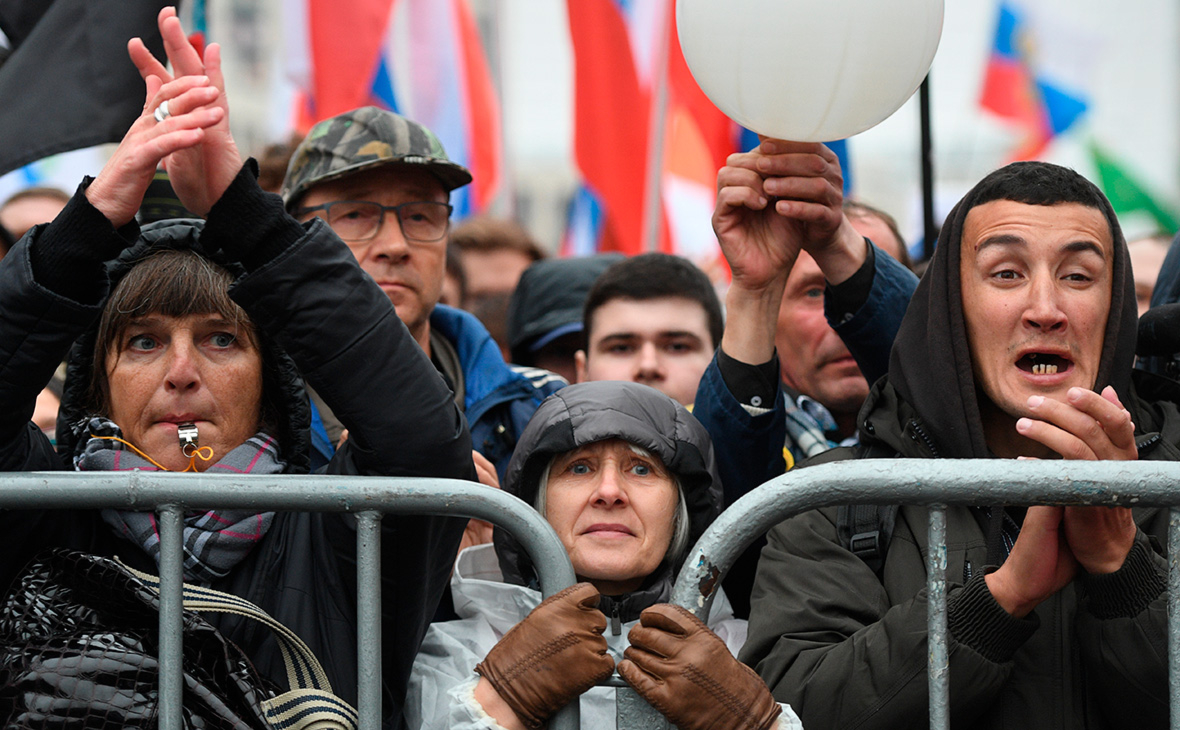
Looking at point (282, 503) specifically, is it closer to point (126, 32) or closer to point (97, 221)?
point (97, 221)

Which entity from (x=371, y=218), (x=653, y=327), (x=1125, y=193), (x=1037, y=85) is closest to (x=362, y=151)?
(x=371, y=218)

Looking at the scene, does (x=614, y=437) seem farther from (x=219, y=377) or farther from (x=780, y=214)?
(x=219, y=377)

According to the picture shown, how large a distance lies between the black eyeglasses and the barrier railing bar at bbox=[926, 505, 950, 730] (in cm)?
212

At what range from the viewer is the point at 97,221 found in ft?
7.45

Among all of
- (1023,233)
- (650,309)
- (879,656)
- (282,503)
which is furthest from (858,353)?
(282,503)

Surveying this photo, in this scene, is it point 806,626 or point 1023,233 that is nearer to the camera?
point 806,626

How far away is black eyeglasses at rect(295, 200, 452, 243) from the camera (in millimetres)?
3699

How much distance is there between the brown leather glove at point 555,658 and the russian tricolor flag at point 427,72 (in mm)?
5790

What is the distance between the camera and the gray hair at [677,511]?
2.88 metres

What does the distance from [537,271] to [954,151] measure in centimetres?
4120

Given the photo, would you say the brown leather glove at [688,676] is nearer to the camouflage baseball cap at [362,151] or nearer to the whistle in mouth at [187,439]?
the whistle in mouth at [187,439]

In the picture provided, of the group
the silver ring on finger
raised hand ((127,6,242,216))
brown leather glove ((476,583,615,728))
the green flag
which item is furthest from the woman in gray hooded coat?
the green flag

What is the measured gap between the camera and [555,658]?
6.35ft

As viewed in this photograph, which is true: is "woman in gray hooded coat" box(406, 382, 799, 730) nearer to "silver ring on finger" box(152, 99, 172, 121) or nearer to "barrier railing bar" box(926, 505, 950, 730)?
"barrier railing bar" box(926, 505, 950, 730)
